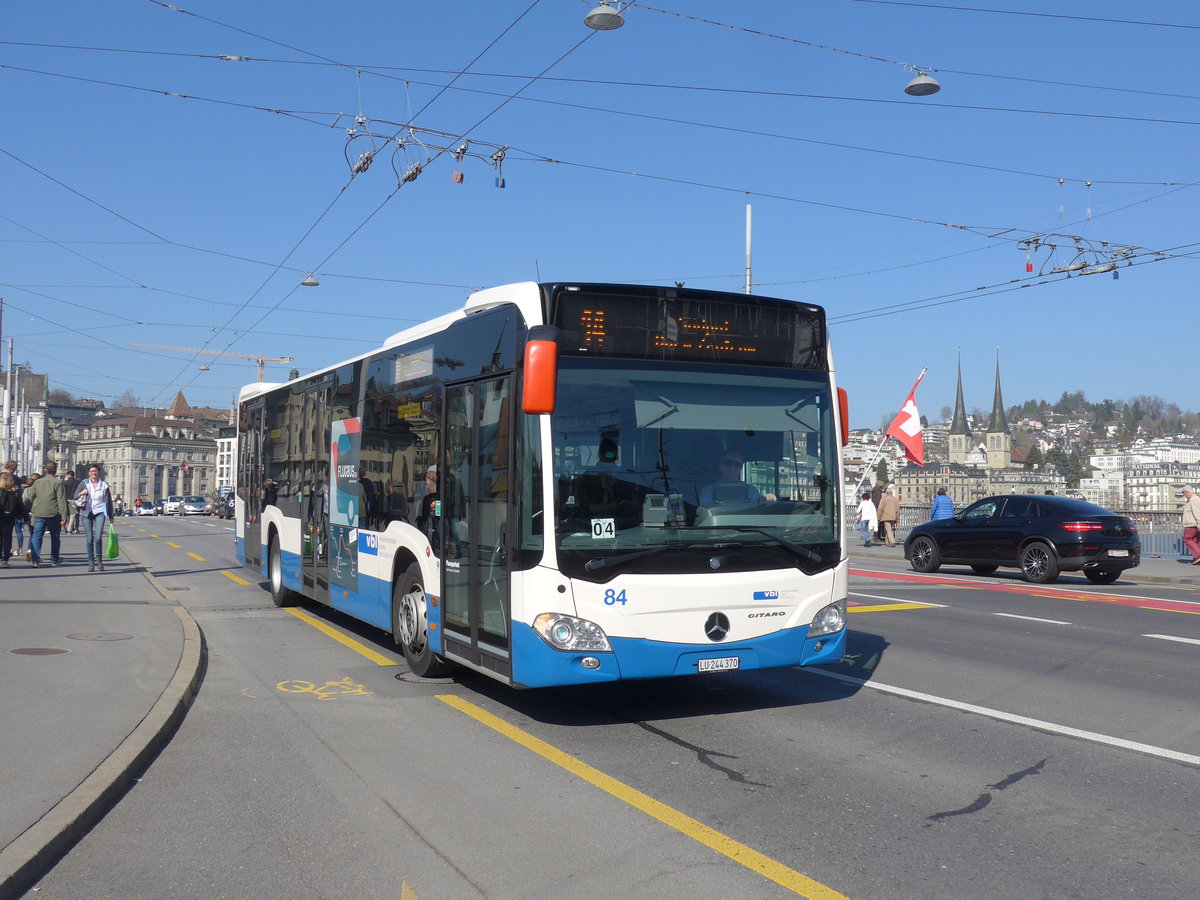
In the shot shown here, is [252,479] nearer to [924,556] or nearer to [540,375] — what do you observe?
[540,375]

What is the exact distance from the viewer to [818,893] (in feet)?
14.4

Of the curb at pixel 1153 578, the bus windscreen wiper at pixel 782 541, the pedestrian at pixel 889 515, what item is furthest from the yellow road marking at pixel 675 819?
the pedestrian at pixel 889 515

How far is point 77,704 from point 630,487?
13.0 ft

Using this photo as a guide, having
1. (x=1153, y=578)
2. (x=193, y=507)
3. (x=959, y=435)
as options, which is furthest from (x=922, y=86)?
(x=959, y=435)

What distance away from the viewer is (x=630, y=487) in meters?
7.22

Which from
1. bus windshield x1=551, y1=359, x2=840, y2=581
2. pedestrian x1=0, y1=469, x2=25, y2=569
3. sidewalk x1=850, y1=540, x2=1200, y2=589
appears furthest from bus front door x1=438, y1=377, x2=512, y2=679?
sidewalk x1=850, y1=540, x2=1200, y2=589

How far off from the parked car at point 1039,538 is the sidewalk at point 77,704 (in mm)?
14257

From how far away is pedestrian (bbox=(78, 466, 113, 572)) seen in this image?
19.4 meters

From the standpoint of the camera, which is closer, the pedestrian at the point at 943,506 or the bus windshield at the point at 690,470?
the bus windshield at the point at 690,470

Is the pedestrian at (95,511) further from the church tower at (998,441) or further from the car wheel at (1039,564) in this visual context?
the church tower at (998,441)

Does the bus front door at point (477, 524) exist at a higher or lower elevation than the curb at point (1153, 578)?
higher

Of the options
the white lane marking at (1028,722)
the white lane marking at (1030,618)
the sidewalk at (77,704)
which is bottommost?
the white lane marking at (1030,618)

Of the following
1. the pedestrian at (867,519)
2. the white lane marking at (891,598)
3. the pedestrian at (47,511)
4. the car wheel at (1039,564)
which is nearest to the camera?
the white lane marking at (891,598)

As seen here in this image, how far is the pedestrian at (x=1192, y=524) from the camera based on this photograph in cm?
2283
